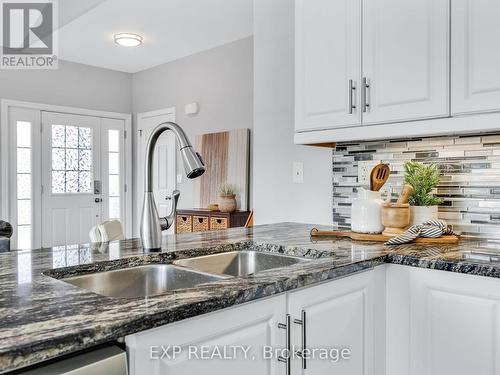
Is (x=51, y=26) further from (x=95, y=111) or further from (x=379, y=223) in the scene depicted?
(x=379, y=223)

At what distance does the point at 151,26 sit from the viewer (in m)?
4.30

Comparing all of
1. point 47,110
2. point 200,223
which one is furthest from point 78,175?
point 200,223

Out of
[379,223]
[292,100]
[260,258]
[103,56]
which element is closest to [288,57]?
[292,100]

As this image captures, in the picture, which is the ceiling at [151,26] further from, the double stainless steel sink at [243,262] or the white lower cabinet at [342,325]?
the white lower cabinet at [342,325]

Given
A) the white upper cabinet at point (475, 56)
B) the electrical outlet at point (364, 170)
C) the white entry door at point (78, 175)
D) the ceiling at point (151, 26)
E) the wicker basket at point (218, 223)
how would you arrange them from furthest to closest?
the white entry door at point (78, 175) < the wicker basket at point (218, 223) < the ceiling at point (151, 26) < the electrical outlet at point (364, 170) < the white upper cabinet at point (475, 56)

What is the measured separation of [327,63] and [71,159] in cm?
443

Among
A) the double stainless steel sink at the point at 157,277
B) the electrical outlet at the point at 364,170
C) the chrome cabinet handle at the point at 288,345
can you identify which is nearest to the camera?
the chrome cabinet handle at the point at 288,345

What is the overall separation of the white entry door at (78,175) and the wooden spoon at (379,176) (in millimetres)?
4522

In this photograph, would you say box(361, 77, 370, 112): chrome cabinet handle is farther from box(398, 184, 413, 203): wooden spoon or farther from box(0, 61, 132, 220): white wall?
box(0, 61, 132, 220): white wall

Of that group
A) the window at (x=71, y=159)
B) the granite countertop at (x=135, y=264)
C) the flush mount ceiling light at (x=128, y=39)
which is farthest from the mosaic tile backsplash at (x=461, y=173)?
the window at (x=71, y=159)

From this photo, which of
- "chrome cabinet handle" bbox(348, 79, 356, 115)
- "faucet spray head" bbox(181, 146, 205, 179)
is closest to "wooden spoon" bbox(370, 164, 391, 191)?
"chrome cabinet handle" bbox(348, 79, 356, 115)

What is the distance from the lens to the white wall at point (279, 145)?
2498 millimetres

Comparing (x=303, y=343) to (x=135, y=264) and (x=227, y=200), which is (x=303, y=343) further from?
(x=227, y=200)

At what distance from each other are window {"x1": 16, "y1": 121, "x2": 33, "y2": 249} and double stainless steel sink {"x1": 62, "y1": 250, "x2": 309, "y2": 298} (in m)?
4.35
